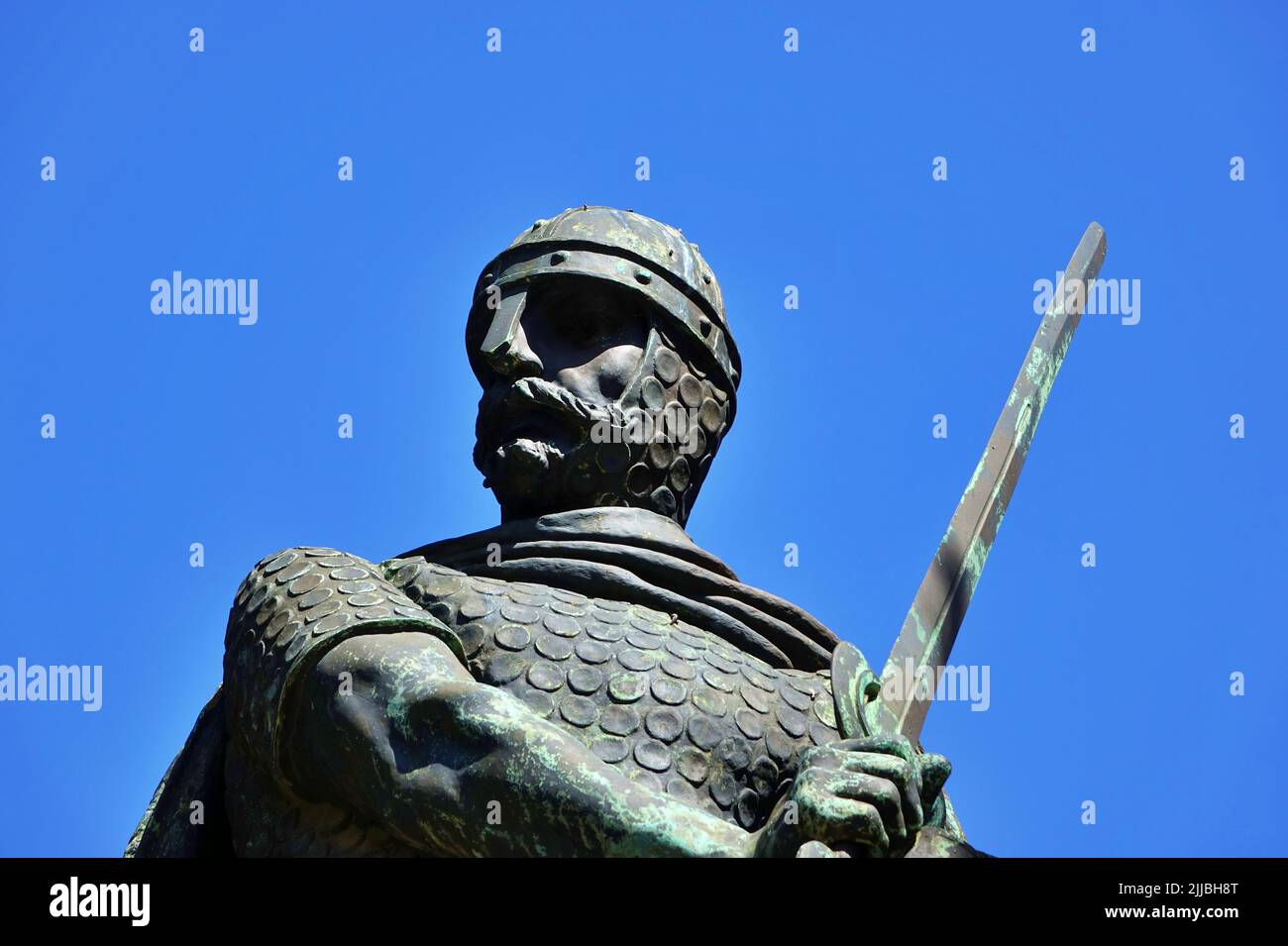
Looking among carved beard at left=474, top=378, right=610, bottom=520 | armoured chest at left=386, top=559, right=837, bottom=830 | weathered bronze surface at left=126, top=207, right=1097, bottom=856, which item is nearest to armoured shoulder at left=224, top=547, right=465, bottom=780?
weathered bronze surface at left=126, top=207, right=1097, bottom=856

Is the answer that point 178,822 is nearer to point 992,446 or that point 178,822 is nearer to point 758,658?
point 758,658

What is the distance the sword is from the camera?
25.5 feet

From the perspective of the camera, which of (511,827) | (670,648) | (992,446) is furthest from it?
(992,446)

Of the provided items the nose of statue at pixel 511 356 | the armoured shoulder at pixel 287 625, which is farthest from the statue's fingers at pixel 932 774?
the nose of statue at pixel 511 356

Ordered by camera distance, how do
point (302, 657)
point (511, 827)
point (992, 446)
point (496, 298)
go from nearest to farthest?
point (511, 827), point (302, 657), point (992, 446), point (496, 298)

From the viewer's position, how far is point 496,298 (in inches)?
373

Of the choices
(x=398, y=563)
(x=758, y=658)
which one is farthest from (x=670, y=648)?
(x=398, y=563)

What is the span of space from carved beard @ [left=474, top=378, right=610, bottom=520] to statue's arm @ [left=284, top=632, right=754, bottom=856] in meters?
1.36

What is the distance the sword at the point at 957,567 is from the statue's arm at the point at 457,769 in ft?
2.86

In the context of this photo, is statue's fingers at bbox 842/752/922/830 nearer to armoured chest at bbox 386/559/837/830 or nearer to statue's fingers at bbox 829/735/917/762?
statue's fingers at bbox 829/735/917/762

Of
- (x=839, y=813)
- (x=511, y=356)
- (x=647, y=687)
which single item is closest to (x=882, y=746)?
(x=839, y=813)

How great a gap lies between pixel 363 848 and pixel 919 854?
172 cm

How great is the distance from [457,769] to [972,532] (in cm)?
212
